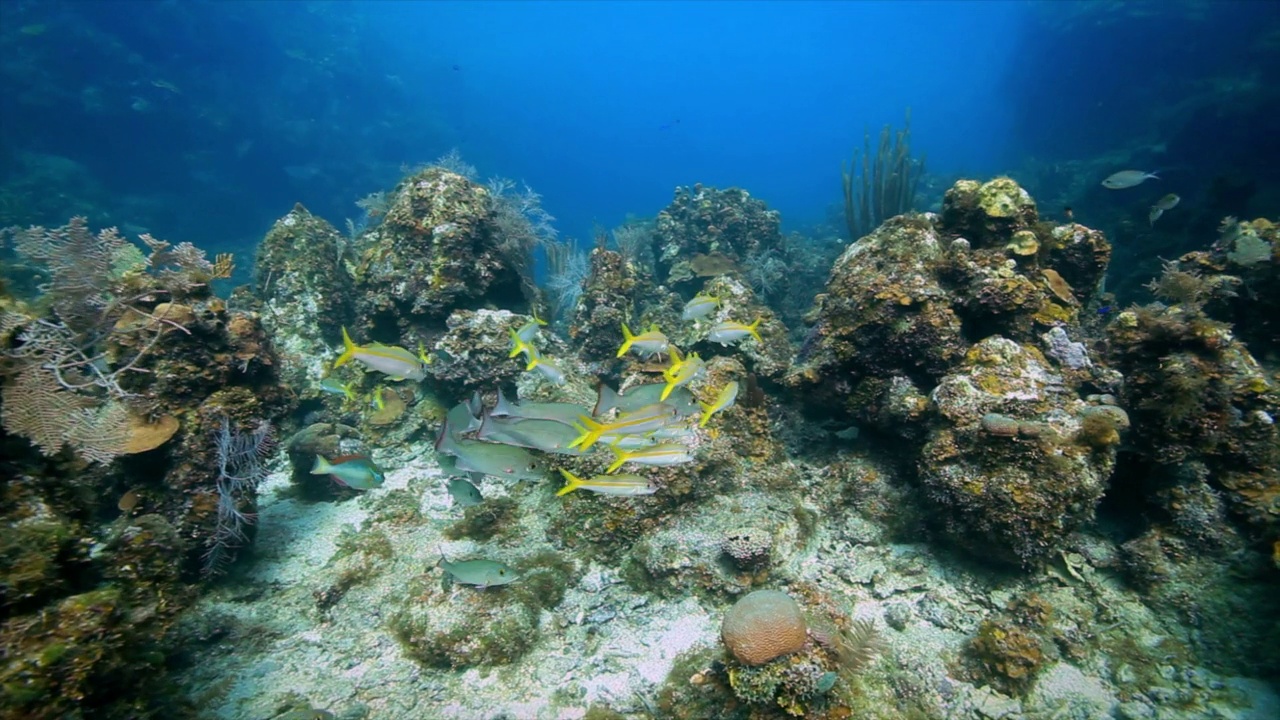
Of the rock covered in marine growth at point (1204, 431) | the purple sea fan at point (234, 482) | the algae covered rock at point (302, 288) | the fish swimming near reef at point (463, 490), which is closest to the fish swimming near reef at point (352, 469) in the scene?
the fish swimming near reef at point (463, 490)

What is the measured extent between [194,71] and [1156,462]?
42674 mm

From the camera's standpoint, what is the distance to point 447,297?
277 inches

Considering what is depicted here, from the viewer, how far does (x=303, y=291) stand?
28.0 ft

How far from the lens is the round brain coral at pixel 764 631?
10.5 feet

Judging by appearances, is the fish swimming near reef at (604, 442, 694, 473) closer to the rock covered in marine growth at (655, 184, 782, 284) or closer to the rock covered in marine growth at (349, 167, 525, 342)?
the rock covered in marine growth at (349, 167, 525, 342)

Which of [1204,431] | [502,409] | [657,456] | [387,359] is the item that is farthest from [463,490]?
[1204,431]

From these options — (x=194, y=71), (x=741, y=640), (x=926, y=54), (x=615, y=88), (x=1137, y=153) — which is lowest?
(x=741, y=640)

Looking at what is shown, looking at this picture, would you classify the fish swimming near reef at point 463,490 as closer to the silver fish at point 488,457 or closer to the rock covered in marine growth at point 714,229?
the silver fish at point 488,457

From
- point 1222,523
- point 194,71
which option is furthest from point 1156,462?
point 194,71

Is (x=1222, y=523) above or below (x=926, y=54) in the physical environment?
below

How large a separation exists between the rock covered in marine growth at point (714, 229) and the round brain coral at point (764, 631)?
8571 millimetres

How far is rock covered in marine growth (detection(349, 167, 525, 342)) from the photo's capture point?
706cm

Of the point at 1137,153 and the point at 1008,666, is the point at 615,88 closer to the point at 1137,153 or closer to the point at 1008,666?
the point at 1137,153

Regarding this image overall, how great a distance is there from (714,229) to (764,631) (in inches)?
401
